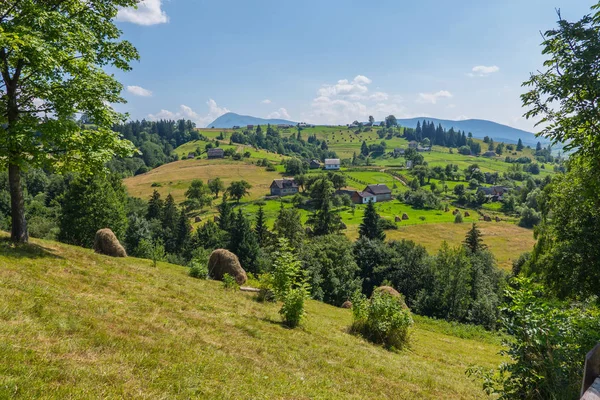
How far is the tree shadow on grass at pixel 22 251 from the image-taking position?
1168 cm

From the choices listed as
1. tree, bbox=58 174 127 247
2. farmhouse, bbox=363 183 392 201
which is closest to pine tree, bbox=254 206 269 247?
tree, bbox=58 174 127 247

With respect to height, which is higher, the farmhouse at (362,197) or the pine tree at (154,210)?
the farmhouse at (362,197)

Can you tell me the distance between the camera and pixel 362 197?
132 meters

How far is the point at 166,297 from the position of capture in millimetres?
12805

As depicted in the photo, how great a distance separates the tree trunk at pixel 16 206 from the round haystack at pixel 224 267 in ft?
50.0

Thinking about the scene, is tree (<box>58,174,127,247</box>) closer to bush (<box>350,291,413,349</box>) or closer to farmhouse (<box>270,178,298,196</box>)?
bush (<box>350,291,413,349</box>)

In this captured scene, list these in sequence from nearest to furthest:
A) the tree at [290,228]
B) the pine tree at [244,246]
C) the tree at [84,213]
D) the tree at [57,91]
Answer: the tree at [57,91], the tree at [84,213], the pine tree at [244,246], the tree at [290,228]

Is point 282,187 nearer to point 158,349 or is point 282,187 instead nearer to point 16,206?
point 16,206

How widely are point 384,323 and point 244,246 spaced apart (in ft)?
152

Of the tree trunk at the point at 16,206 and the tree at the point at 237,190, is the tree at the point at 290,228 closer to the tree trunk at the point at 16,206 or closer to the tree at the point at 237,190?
the tree trunk at the point at 16,206

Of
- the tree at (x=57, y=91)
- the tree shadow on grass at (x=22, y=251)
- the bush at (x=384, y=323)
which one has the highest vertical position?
the tree at (x=57, y=91)

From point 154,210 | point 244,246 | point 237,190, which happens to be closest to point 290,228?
point 244,246

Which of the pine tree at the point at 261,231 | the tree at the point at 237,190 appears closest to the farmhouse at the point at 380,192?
the tree at the point at 237,190

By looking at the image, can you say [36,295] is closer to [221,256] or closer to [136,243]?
[221,256]
